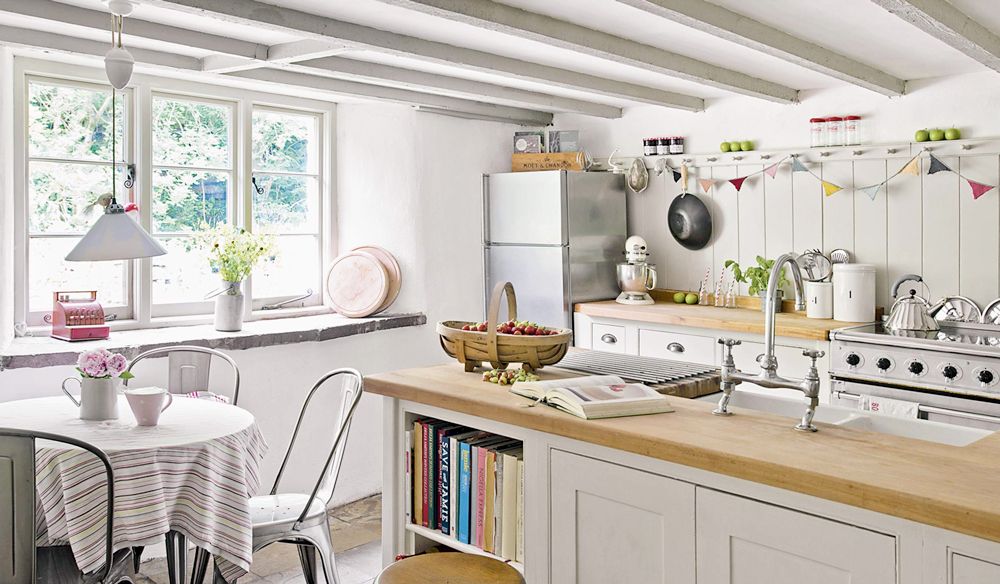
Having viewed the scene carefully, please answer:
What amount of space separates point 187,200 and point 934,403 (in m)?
3.69

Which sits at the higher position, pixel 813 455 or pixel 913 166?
pixel 913 166

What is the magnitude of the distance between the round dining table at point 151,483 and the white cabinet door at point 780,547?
1.50 m

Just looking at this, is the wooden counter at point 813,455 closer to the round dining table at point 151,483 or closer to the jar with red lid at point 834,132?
the round dining table at point 151,483

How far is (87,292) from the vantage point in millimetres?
4020

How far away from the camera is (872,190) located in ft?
14.9

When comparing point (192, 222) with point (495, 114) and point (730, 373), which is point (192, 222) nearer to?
point (495, 114)

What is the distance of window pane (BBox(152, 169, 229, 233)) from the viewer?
14.4ft

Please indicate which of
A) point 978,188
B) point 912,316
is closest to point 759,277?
point 912,316

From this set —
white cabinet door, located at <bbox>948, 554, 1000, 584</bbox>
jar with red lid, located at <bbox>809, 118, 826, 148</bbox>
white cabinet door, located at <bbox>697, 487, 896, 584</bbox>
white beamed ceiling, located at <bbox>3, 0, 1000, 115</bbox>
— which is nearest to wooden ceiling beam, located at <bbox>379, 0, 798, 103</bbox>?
white beamed ceiling, located at <bbox>3, 0, 1000, 115</bbox>

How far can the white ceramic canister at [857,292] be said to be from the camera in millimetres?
4359

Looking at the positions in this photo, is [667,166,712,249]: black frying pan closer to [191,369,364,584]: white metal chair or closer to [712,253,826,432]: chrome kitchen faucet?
[191,369,364,584]: white metal chair

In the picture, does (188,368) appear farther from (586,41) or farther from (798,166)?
(798,166)

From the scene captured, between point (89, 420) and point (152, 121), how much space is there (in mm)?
1876

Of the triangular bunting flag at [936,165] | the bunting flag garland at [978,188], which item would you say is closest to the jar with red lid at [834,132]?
the triangular bunting flag at [936,165]
